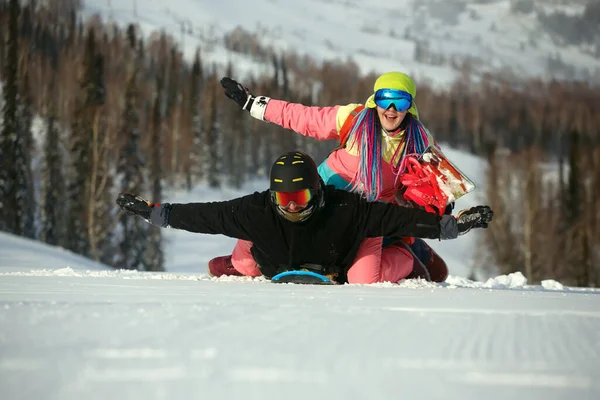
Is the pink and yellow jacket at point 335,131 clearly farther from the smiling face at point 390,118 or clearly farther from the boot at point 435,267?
the boot at point 435,267

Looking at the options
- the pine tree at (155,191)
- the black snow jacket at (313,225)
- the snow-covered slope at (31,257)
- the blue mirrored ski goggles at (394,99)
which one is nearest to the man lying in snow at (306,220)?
the black snow jacket at (313,225)

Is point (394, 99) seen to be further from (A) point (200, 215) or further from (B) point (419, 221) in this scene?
(A) point (200, 215)

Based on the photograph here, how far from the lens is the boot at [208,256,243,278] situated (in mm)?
5571

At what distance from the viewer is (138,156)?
1516 inches

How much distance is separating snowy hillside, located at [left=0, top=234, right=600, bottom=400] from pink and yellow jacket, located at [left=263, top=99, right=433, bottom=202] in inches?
97.4

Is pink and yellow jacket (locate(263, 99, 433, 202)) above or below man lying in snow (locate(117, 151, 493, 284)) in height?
above

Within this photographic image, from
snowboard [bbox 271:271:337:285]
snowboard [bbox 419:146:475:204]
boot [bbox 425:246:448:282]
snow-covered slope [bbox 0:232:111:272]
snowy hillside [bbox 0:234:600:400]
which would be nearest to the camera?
snowy hillside [bbox 0:234:600:400]

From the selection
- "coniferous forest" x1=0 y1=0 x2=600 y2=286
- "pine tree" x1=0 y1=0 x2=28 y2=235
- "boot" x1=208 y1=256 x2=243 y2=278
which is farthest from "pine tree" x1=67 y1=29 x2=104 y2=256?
"boot" x1=208 y1=256 x2=243 y2=278

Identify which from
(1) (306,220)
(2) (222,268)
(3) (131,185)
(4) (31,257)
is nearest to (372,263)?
(1) (306,220)

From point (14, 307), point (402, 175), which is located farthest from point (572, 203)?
point (14, 307)

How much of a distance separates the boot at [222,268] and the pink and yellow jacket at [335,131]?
3.25 ft

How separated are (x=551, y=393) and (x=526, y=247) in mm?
36369

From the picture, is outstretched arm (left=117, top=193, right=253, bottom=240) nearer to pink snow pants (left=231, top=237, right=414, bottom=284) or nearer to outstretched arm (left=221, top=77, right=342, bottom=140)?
pink snow pants (left=231, top=237, right=414, bottom=284)

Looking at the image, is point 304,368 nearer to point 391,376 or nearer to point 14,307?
point 391,376
